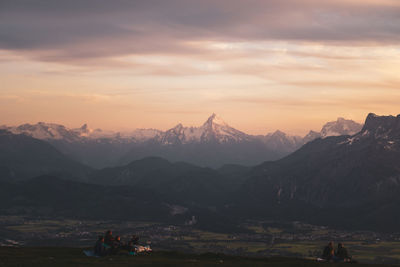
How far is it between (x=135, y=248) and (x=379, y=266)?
52.5 metres

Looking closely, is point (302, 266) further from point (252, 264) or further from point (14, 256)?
point (14, 256)

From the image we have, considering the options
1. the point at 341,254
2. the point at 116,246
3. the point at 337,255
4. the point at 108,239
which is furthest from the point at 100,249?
the point at 341,254

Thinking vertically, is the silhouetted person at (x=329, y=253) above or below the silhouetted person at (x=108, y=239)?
below

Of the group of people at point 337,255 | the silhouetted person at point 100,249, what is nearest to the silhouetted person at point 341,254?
the group of people at point 337,255

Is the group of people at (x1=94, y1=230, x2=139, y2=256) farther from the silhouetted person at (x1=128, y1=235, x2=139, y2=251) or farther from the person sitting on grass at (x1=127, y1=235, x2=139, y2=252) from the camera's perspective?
the silhouetted person at (x1=128, y1=235, x2=139, y2=251)

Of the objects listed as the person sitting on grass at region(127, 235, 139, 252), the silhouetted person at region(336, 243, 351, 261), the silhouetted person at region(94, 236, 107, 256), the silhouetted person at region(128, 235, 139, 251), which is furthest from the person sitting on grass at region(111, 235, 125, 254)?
the silhouetted person at region(336, 243, 351, 261)

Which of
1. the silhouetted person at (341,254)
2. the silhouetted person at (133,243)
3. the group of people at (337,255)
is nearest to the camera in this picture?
the group of people at (337,255)

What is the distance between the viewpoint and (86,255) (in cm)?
12550

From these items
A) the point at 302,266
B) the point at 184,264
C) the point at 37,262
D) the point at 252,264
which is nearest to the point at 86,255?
the point at 37,262

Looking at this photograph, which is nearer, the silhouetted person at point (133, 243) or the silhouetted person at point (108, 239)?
the silhouetted person at point (108, 239)

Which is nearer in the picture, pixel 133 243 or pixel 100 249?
pixel 100 249

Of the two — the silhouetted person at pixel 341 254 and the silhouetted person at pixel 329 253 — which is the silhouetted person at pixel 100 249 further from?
the silhouetted person at pixel 341 254

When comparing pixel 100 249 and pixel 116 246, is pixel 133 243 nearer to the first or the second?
pixel 116 246

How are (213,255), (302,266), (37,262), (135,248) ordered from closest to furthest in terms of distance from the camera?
(37,262) < (302,266) < (135,248) < (213,255)
